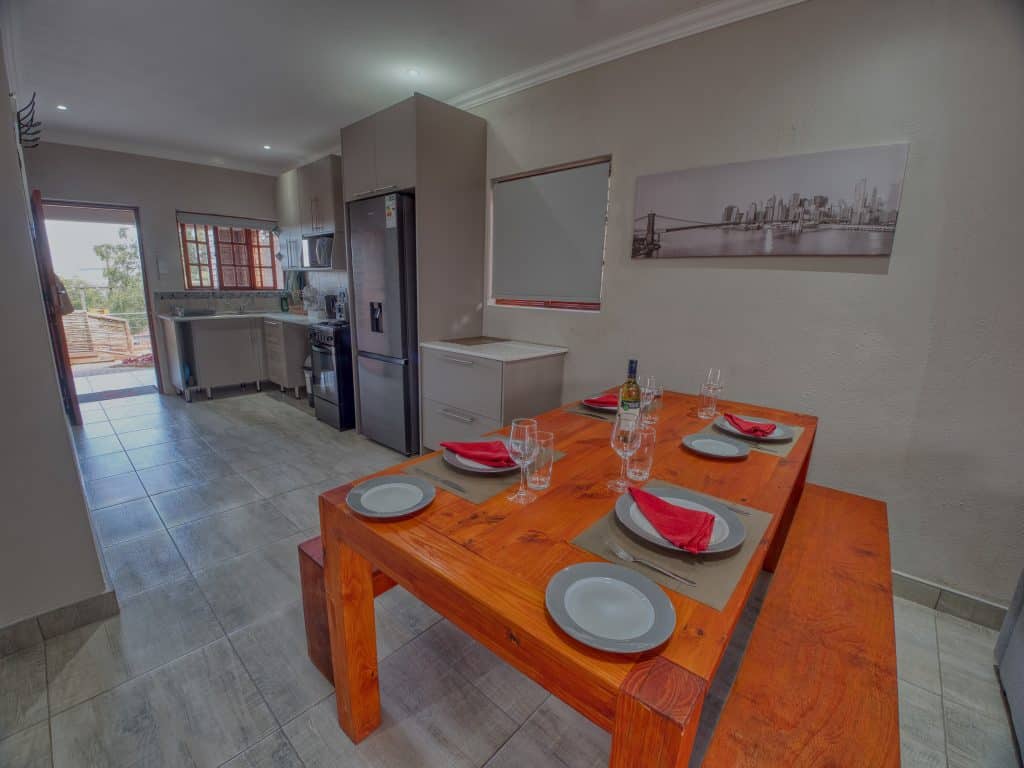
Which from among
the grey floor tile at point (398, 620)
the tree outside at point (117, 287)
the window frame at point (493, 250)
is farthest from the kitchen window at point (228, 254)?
the grey floor tile at point (398, 620)

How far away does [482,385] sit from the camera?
2.60 metres

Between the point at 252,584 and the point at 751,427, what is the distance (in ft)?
6.90

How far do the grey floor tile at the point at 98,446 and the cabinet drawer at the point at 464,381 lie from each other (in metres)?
2.41

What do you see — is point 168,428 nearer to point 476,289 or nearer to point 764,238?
point 476,289

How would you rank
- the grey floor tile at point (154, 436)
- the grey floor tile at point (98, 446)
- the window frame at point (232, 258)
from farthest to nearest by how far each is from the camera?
the window frame at point (232, 258) → the grey floor tile at point (154, 436) → the grey floor tile at point (98, 446)

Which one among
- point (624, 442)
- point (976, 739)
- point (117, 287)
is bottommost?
point (976, 739)

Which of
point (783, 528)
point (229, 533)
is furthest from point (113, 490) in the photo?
point (783, 528)

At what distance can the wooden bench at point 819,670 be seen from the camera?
79cm

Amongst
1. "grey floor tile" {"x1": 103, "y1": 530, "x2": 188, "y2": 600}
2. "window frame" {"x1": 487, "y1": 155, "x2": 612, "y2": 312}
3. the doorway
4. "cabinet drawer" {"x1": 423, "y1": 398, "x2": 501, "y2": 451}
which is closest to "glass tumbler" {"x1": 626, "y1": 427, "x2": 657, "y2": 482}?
"cabinet drawer" {"x1": 423, "y1": 398, "x2": 501, "y2": 451}

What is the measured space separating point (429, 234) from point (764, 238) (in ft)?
6.41

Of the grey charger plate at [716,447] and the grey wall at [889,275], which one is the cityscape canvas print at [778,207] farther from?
the grey charger plate at [716,447]

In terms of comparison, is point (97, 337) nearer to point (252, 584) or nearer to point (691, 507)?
point (252, 584)

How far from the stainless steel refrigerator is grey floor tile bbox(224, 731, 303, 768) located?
2040 millimetres

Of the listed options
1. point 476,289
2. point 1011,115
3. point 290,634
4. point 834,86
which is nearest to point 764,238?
point 834,86
